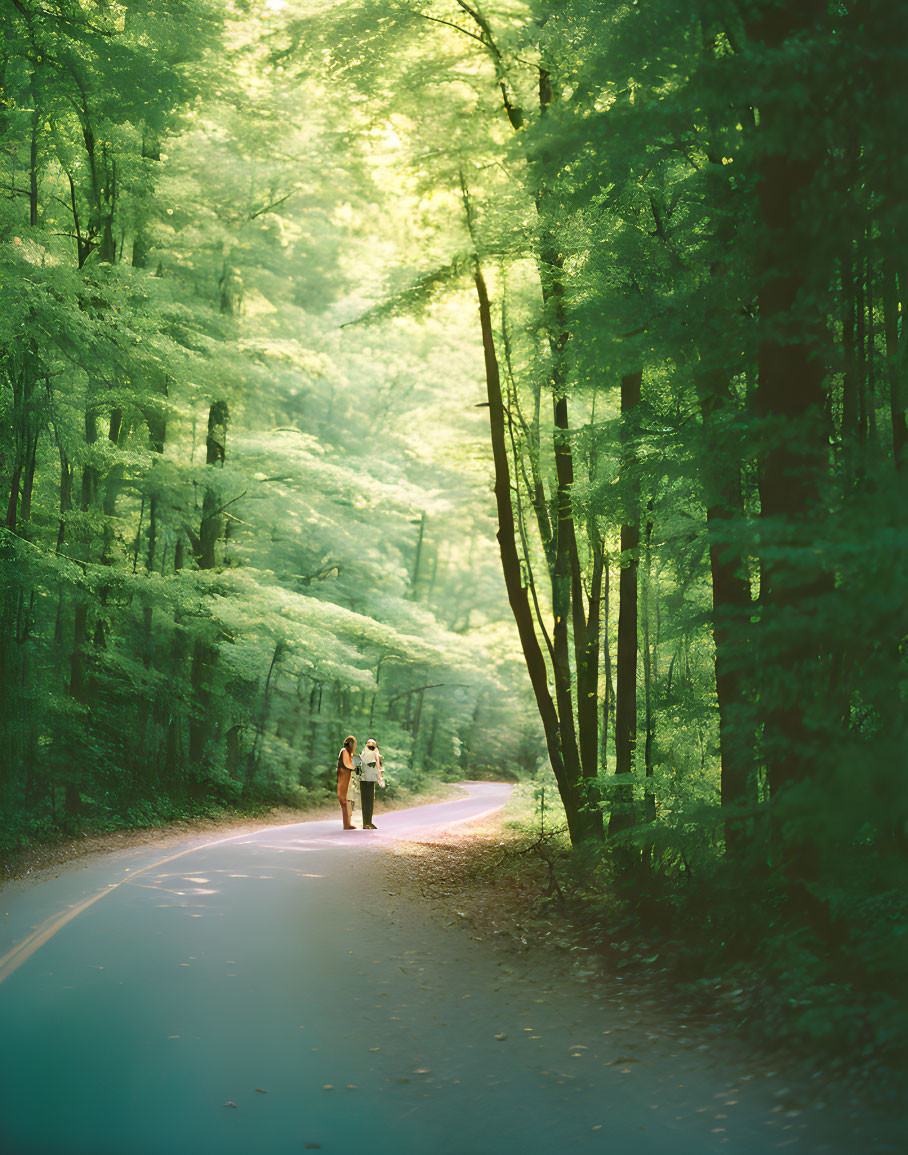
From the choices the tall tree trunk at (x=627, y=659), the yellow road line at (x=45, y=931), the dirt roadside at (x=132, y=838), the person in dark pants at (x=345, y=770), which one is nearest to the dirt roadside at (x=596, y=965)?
the tall tree trunk at (x=627, y=659)

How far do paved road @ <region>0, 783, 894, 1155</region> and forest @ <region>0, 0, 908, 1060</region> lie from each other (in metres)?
1.01

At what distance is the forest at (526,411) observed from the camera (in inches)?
212

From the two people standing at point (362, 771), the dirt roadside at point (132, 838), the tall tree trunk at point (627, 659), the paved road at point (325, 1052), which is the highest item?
the tall tree trunk at point (627, 659)

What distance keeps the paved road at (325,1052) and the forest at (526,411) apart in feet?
3.31

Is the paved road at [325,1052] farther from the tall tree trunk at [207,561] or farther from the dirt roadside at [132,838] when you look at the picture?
the tall tree trunk at [207,561]

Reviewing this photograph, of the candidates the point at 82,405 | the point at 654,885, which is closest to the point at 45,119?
the point at 82,405

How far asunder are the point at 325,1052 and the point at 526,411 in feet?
41.9

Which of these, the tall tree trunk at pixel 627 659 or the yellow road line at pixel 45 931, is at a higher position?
the tall tree trunk at pixel 627 659

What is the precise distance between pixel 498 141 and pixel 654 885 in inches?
438

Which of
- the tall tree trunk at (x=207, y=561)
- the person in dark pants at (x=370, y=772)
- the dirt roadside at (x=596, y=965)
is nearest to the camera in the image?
the dirt roadside at (x=596, y=965)

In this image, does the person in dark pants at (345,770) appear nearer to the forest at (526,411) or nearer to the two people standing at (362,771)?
the two people standing at (362,771)

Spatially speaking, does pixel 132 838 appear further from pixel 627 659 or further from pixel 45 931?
pixel 627 659

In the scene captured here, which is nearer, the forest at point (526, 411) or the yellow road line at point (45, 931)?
the forest at point (526, 411)

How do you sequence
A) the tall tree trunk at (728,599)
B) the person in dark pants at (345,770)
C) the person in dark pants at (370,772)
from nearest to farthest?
the tall tree trunk at (728,599) < the person in dark pants at (370,772) < the person in dark pants at (345,770)
